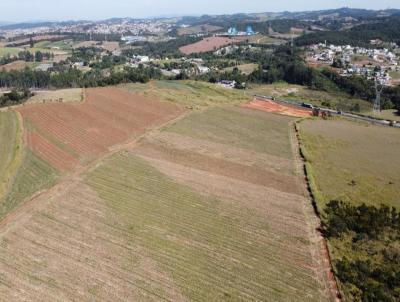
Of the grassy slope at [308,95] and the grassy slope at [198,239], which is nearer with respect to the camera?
the grassy slope at [198,239]

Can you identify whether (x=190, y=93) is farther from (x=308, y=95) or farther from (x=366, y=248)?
(x=366, y=248)

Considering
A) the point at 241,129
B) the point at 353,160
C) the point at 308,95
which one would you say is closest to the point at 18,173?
the point at 241,129

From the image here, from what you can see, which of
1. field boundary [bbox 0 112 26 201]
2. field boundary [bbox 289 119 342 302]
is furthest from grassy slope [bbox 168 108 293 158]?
field boundary [bbox 0 112 26 201]

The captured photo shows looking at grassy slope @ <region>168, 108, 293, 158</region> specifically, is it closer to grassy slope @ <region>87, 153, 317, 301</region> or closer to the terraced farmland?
the terraced farmland

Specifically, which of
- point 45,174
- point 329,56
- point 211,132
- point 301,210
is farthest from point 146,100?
point 329,56

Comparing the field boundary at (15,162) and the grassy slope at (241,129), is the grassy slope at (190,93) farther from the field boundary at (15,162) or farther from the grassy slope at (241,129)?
the field boundary at (15,162)

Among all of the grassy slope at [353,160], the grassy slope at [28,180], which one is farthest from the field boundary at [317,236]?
the grassy slope at [28,180]
